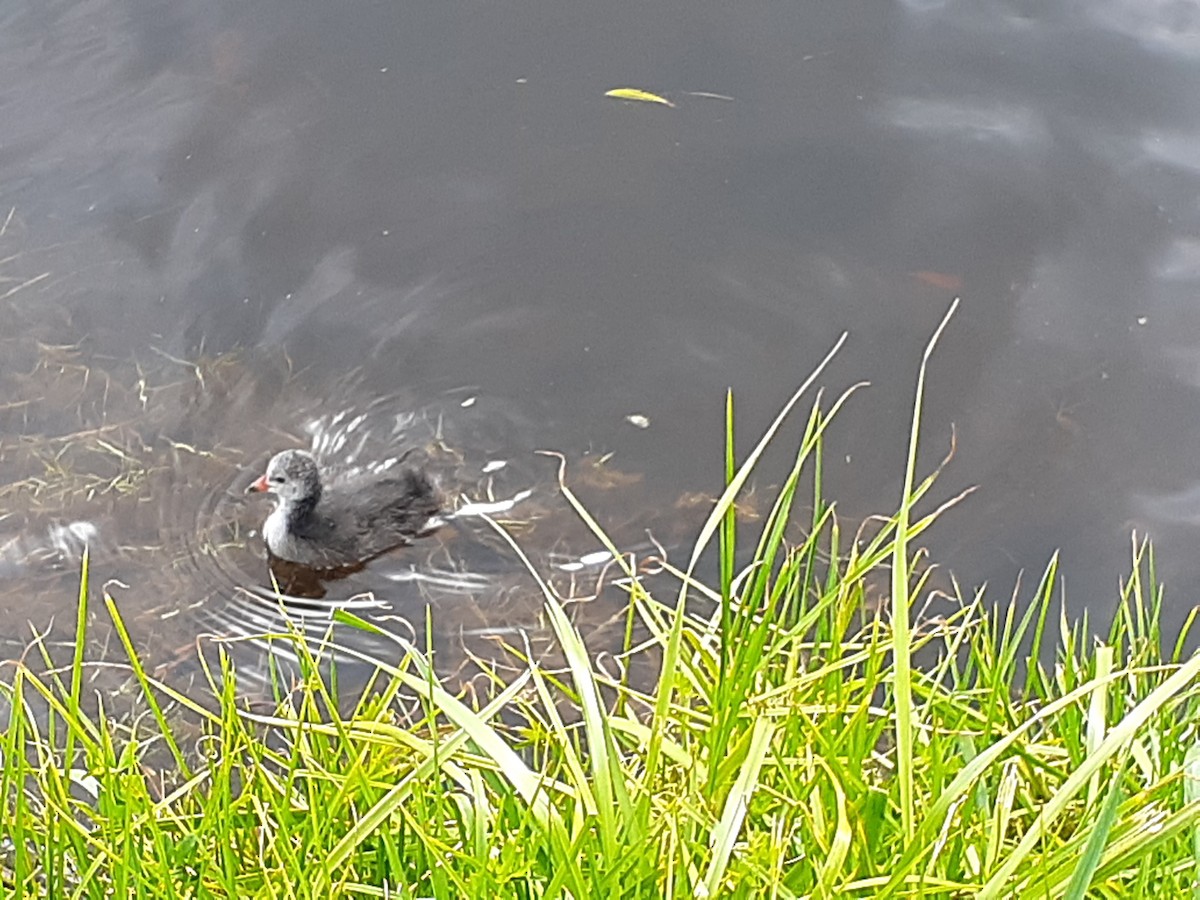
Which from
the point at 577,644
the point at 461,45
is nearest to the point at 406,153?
the point at 461,45

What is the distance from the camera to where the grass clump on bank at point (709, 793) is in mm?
1989

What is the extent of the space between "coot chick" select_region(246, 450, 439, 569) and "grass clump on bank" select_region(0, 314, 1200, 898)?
209 cm

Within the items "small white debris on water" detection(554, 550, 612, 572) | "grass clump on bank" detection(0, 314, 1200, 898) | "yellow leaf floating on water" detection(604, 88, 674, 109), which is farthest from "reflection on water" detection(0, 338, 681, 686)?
"grass clump on bank" detection(0, 314, 1200, 898)

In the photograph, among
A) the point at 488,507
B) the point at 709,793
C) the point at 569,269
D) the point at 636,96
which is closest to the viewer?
the point at 709,793

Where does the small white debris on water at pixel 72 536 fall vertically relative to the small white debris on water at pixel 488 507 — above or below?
above

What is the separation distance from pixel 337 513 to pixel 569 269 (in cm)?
142

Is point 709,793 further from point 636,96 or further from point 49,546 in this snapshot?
point 636,96

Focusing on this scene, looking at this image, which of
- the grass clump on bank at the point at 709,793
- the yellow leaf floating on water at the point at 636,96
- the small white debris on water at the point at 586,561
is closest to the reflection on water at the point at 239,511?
the small white debris on water at the point at 586,561

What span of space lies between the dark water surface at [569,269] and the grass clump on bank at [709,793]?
223 centimetres

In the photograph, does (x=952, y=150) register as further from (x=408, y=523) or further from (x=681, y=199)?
(x=408, y=523)

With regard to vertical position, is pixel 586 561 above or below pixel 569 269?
below

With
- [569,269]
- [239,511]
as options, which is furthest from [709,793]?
[569,269]

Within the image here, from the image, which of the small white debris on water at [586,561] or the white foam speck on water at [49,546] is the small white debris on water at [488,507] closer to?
the small white debris on water at [586,561]

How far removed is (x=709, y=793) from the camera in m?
2.17
